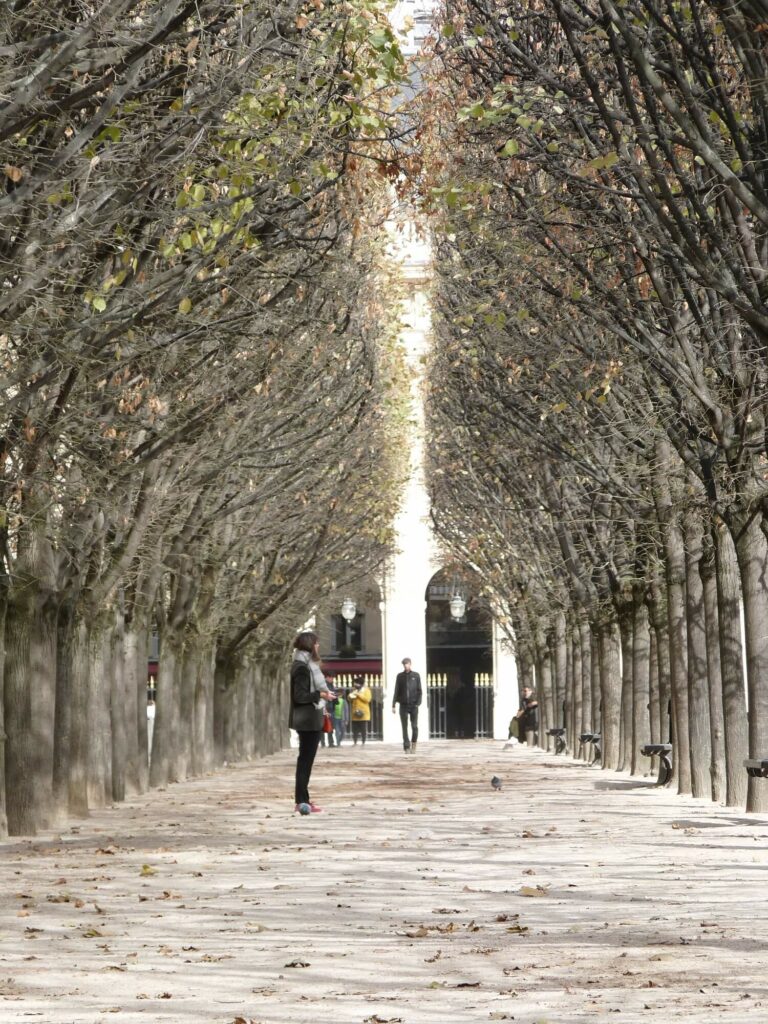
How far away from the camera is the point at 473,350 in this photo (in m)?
27.7

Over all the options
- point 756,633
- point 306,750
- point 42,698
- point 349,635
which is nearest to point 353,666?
point 349,635

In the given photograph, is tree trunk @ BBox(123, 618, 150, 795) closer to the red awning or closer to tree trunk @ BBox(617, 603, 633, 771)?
tree trunk @ BBox(617, 603, 633, 771)

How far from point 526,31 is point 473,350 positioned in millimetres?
9569

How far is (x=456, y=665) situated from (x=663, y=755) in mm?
49762

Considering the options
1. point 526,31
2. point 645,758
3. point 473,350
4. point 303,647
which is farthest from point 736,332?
point 645,758

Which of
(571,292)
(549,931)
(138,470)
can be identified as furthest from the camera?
(571,292)

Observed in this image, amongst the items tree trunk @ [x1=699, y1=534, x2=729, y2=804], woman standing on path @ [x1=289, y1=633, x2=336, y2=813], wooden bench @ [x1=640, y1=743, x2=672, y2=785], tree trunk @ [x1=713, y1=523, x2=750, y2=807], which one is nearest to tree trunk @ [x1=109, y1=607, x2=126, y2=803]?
woman standing on path @ [x1=289, y1=633, x2=336, y2=813]

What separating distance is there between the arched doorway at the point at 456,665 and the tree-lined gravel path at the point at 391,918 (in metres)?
52.0

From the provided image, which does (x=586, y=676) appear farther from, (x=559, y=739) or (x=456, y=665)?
(x=456, y=665)

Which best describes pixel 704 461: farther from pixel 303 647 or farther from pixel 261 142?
pixel 261 142

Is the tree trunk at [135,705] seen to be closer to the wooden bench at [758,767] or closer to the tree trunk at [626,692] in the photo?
the tree trunk at [626,692]

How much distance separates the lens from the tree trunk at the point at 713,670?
20.7 meters

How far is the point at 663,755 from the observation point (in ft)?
79.2

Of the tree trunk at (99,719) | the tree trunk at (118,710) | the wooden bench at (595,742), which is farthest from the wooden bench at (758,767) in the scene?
the wooden bench at (595,742)
